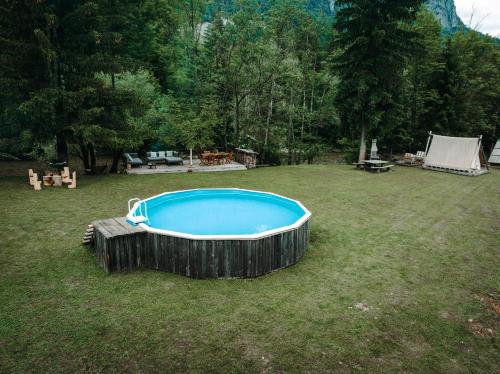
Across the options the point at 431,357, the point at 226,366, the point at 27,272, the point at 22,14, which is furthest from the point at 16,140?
the point at 431,357

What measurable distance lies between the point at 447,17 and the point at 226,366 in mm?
186633

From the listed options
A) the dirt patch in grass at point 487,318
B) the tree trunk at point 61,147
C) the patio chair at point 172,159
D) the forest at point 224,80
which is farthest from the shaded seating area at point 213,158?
the dirt patch in grass at point 487,318

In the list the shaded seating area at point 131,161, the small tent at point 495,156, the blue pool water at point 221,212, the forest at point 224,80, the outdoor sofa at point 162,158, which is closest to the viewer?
the blue pool water at point 221,212

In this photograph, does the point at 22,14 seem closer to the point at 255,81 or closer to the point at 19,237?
the point at 19,237

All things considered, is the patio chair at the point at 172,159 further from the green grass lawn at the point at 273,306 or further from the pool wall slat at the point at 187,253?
the pool wall slat at the point at 187,253

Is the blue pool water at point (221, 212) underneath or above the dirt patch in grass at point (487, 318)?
above

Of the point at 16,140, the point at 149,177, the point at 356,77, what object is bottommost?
the point at 149,177

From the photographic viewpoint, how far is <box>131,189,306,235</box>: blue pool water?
8.65 metres

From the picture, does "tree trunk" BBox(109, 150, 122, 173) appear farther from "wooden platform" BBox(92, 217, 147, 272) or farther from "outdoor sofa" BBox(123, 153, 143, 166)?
"wooden platform" BBox(92, 217, 147, 272)

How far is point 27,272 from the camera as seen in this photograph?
20.8 feet

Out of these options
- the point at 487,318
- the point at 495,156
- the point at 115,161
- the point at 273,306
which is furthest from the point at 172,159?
the point at 495,156

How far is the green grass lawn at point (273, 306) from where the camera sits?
425cm

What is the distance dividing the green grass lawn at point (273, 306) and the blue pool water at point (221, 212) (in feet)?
3.69

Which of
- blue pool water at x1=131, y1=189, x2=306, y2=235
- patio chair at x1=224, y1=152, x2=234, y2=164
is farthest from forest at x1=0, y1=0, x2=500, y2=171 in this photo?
blue pool water at x1=131, y1=189, x2=306, y2=235
